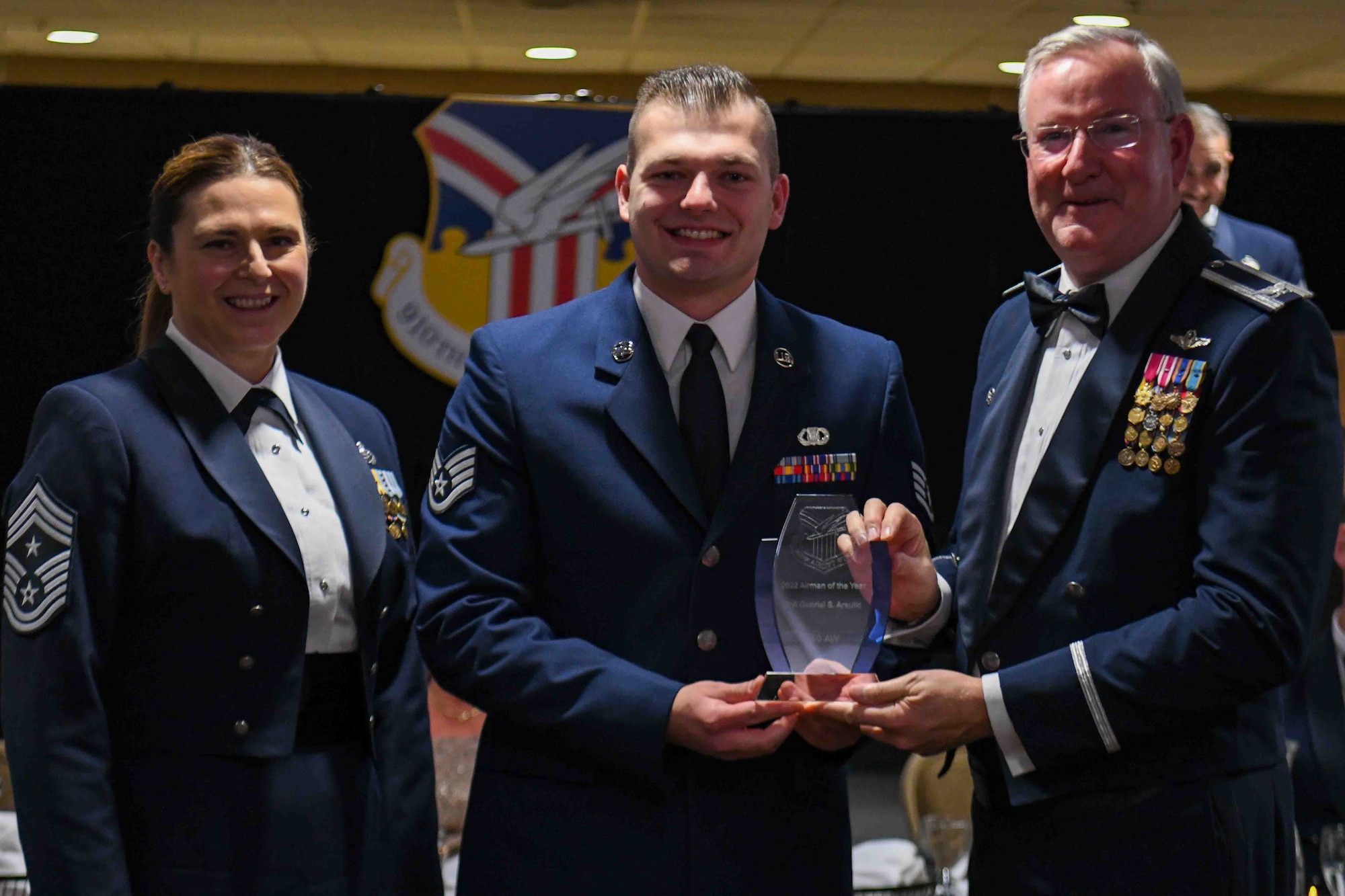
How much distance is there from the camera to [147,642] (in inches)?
81.7

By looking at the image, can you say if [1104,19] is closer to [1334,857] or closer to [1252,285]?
[1334,857]

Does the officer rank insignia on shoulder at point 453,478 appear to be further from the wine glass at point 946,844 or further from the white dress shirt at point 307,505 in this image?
the wine glass at point 946,844

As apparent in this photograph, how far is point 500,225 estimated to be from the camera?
18.3 ft

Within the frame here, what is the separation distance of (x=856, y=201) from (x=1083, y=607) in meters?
4.11

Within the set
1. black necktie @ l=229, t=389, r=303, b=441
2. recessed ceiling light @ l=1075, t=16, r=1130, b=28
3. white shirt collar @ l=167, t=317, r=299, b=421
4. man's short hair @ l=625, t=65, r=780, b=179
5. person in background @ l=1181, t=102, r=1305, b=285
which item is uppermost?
recessed ceiling light @ l=1075, t=16, r=1130, b=28

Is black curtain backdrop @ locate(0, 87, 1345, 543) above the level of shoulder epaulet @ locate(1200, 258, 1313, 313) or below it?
above

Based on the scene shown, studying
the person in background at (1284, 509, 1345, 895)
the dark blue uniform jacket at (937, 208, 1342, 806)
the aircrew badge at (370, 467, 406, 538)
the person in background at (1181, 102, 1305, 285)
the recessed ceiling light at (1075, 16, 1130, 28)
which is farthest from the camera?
the recessed ceiling light at (1075, 16, 1130, 28)

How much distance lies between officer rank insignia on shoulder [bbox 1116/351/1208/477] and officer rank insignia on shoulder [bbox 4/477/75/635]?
139 centimetres

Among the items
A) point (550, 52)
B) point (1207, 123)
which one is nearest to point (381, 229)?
point (1207, 123)

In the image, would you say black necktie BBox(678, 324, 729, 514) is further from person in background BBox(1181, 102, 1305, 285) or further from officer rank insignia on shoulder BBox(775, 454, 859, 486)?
person in background BBox(1181, 102, 1305, 285)

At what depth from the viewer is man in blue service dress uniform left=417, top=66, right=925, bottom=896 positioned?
1848 millimetres

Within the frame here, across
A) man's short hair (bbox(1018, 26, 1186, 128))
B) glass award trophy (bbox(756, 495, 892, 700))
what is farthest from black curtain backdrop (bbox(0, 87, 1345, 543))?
glass award trophy (bbox(756, 495, 892, 700))

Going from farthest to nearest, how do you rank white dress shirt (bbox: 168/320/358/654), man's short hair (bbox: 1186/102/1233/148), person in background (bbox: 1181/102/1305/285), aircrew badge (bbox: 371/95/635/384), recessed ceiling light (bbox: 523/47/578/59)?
recessed ceiling light (bbox: 523/47/578/59), aircrew badge (bbox: 371/95/635/384), man's short hair (bbox: 1186/102/1233/148), person in background (bbox: 1181/102/1305/285), white dress shirt (bbox: 168/320/358/654)

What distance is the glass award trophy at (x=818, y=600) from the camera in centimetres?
182
